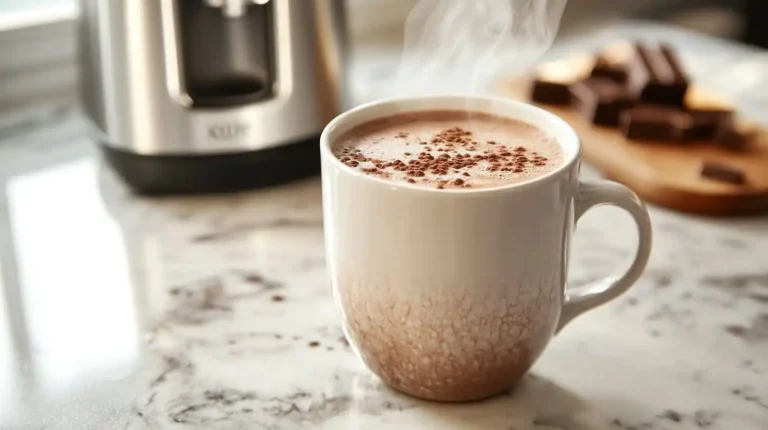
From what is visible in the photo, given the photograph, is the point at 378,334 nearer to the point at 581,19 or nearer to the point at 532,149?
the point at 532,149

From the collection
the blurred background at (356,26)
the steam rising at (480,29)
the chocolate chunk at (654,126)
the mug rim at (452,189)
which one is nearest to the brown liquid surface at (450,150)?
the mug rim at (452,189)

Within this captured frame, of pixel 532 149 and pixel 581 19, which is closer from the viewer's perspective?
pixel 532 149

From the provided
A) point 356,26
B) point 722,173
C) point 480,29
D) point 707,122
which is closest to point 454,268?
point 480,29

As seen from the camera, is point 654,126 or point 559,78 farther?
point 559,78

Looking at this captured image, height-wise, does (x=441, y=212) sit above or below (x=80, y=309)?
above

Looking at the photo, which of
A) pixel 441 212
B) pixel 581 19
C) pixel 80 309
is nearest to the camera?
pixel 441 212

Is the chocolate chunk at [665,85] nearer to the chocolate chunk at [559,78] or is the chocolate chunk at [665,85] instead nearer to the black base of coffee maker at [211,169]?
the chocolate chunk at [559,78]

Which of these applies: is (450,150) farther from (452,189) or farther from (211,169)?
(211,169)

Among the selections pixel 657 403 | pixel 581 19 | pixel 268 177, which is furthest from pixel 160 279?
pixel 581 19

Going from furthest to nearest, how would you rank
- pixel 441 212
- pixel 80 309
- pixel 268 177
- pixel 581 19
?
pixel 581 19
pixel 268 177
pixel 80 309
pixel 441 212
